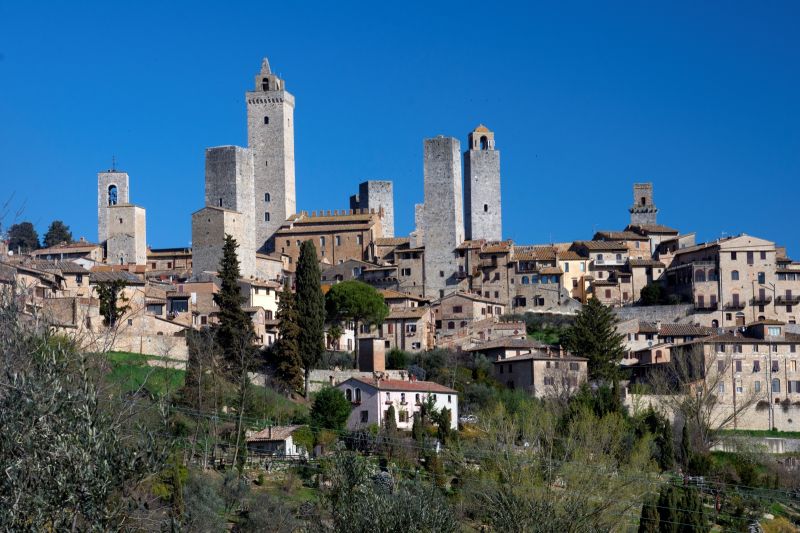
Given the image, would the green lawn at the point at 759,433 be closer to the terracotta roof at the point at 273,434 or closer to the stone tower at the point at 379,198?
the terracotta roof at the point at 273,434

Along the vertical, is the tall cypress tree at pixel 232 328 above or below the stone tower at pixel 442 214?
below

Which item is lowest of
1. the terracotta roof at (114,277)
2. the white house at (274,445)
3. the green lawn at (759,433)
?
the green lawn at (759,433)

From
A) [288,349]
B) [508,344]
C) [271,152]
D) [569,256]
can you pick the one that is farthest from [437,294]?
[288,349]

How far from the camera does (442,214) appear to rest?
8350 cm

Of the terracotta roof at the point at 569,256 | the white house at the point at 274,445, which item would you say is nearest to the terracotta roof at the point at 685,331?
the terracotta roof at the point at 569,256

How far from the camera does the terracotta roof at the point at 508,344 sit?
65594 millimetres

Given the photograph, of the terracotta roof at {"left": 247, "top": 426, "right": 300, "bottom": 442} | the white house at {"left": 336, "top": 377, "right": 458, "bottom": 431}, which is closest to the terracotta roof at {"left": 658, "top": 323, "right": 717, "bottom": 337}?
the white house at {"left": 336, "top": 377, "right": 458, "bottom": 431}

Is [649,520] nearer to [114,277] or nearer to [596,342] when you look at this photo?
[596,342]

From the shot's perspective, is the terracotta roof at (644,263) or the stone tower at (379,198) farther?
the stone tower at (379,198)

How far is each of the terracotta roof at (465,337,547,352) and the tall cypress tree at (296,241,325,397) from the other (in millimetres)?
9901

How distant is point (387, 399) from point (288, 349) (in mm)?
5289

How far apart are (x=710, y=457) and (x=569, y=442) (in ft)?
37.2

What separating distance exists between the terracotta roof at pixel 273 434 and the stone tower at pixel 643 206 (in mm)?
49302

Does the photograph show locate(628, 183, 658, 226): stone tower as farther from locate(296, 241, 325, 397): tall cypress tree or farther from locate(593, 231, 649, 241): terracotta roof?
locate(296, 241, 325, 397): tall cypress tree
